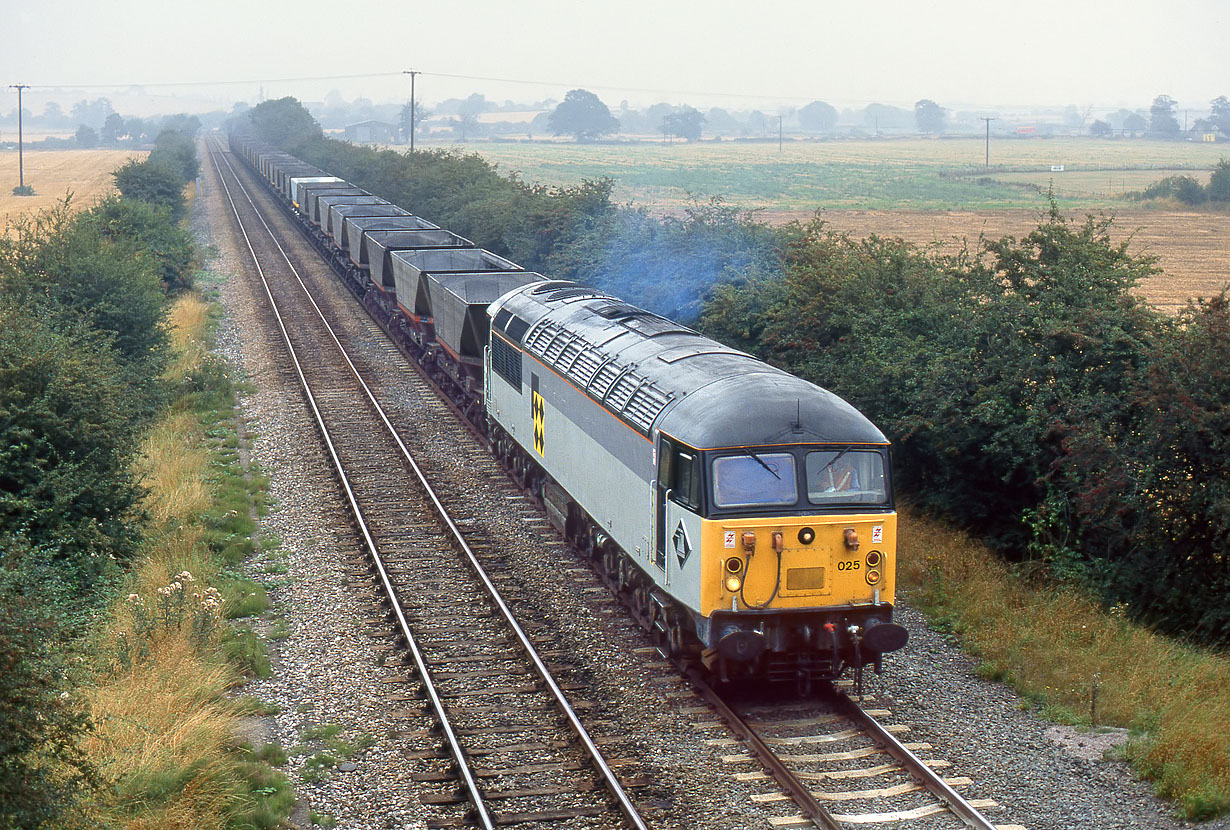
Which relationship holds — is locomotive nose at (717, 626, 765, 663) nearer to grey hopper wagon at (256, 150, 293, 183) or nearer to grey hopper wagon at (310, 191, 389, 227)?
grey hopper wagon at (310, 191, 389, 227)

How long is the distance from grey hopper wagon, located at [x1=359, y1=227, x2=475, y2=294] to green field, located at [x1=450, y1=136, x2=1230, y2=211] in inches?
1364

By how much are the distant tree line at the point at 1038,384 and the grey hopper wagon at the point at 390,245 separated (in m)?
9.79

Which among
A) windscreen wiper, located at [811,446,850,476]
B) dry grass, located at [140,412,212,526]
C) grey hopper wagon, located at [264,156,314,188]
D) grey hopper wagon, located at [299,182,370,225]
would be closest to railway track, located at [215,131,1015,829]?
windscreen wiper, located at [811,446,850,476]

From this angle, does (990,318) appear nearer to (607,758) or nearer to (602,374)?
(602,374)

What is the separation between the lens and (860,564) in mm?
11281

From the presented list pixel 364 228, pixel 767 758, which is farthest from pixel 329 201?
pixel 767 758

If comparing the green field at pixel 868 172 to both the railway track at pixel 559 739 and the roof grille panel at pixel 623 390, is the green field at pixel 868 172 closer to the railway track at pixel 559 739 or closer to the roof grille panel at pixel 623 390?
the roof grille panel at pixel 623 390

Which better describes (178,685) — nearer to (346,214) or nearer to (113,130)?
(346,214)

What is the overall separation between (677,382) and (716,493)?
199 cm

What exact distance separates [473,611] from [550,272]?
22562 mm

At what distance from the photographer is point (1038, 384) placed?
51.4ft

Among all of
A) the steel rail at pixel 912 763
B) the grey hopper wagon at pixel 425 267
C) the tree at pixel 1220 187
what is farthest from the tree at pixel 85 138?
the steel rail at pixel 912 763

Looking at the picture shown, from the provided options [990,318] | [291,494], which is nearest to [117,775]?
[291,494]

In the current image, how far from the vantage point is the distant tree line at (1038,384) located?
13.0 m
